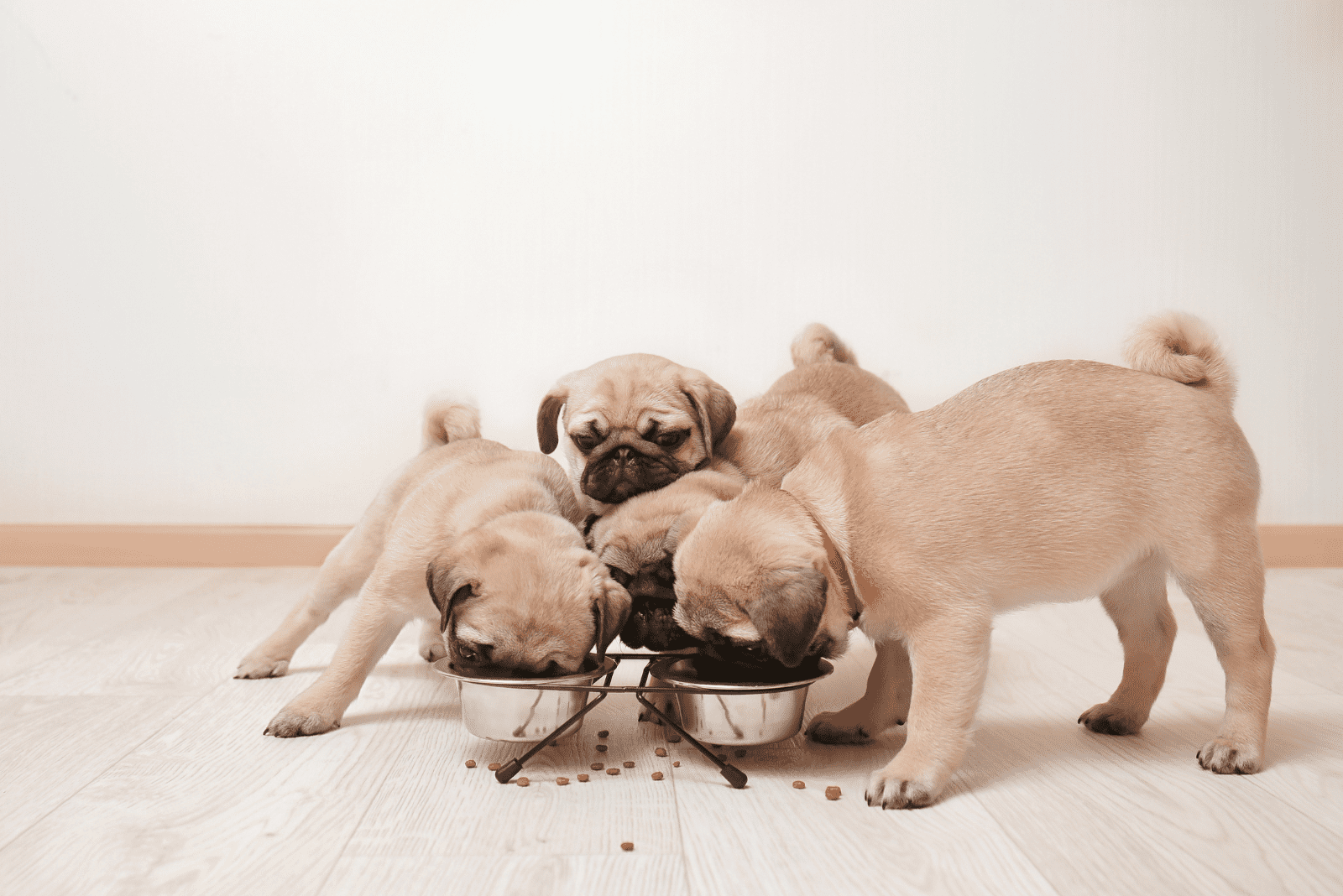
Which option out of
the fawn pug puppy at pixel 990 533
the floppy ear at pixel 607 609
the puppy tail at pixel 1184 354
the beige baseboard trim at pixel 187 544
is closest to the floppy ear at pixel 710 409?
the fawn pug puppy at pixel 990 533

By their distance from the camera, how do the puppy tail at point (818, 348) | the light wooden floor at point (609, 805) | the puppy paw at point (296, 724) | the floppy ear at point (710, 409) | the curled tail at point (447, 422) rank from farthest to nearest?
the puppy tail at point (818, 348), the curled tail at point (447, 422), the floppy ear at point (710, 409), the puppy paw at point (296, 724), the light wooden floor at point (609, 805)

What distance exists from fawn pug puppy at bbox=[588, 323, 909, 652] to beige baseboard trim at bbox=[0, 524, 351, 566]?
11.7ft

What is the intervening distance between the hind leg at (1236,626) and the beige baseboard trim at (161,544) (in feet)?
17.0

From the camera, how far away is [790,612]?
2.23 m

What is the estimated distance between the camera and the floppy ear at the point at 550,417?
3.77m

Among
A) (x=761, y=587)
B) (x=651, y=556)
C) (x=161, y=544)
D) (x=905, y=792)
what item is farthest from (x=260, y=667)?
(x=161, y=544)

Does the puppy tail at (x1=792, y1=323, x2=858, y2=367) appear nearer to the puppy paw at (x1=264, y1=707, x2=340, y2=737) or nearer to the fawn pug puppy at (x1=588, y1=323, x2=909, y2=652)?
the fawn pug puppy at (x1=588, y1=323, x2=909, y2=652)

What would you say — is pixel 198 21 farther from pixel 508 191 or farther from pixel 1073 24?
pixel 1073 24

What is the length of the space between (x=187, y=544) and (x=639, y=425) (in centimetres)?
423

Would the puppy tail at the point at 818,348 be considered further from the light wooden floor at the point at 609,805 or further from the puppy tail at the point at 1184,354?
the puppy tail at the point at 1184,354

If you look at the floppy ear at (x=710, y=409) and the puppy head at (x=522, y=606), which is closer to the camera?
the puppy head at (x=522, y=606)

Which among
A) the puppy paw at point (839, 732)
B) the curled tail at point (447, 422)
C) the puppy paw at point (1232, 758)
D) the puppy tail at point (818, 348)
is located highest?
→ the puppy tail at point (818, 348)

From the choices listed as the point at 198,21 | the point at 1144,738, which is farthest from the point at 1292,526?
the point at 198,21

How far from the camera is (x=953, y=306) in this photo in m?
6.14
